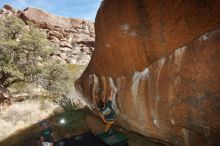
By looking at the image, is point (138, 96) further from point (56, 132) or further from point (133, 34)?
point (56, 132)

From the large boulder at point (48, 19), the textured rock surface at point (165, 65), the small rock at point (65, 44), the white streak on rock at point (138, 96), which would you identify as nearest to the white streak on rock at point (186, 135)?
the textured rock surface at point (165, 65)

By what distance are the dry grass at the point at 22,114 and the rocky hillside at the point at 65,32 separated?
25.8 metres

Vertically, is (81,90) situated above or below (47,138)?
above

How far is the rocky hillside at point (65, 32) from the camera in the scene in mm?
41750

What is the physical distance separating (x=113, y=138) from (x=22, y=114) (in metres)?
6.66

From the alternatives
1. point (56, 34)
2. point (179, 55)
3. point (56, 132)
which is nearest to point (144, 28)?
point (179, 55)

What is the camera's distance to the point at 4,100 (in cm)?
1428

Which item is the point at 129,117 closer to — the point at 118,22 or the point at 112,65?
the point at 112,65

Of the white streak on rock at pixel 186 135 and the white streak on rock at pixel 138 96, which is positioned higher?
the white streak on rock at pixel 138 96

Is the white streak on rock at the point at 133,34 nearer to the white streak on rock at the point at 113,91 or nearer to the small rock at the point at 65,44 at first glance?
the white streak on rock at the point at 113,91

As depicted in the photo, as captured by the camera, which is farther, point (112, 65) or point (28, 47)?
point (28, 47)

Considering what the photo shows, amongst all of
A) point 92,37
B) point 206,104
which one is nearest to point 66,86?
point 206,104

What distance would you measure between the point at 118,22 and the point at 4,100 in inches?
410

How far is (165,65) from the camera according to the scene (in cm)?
550
